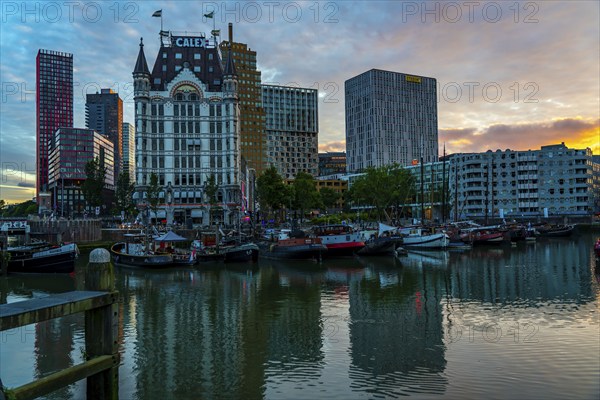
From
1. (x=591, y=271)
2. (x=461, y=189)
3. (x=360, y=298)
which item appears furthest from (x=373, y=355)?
(x=461, y=189)

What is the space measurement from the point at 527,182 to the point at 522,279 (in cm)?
13233

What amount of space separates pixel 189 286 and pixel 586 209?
488ft

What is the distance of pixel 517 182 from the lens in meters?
161

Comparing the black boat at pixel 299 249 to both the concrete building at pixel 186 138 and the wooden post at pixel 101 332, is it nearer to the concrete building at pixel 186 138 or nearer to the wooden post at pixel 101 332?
the concrete building at pixel 186 138

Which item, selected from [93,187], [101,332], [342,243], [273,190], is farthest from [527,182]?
[101,332]

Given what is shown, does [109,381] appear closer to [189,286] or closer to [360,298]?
[360,298]

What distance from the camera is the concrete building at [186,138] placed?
102 meters

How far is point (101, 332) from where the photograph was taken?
436 inches

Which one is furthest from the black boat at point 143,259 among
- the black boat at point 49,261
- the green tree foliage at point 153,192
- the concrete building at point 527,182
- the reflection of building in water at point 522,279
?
the concrete building at point 527,182

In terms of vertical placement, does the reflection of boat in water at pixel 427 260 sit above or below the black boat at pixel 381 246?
below

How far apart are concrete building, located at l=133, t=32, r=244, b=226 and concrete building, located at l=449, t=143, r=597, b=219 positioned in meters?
79.9

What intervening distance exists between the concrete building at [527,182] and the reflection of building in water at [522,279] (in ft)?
329

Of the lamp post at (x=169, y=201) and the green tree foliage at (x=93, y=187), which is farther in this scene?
the green tree foliage at (x=93, y=187)

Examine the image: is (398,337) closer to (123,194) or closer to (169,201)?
(169,201)
